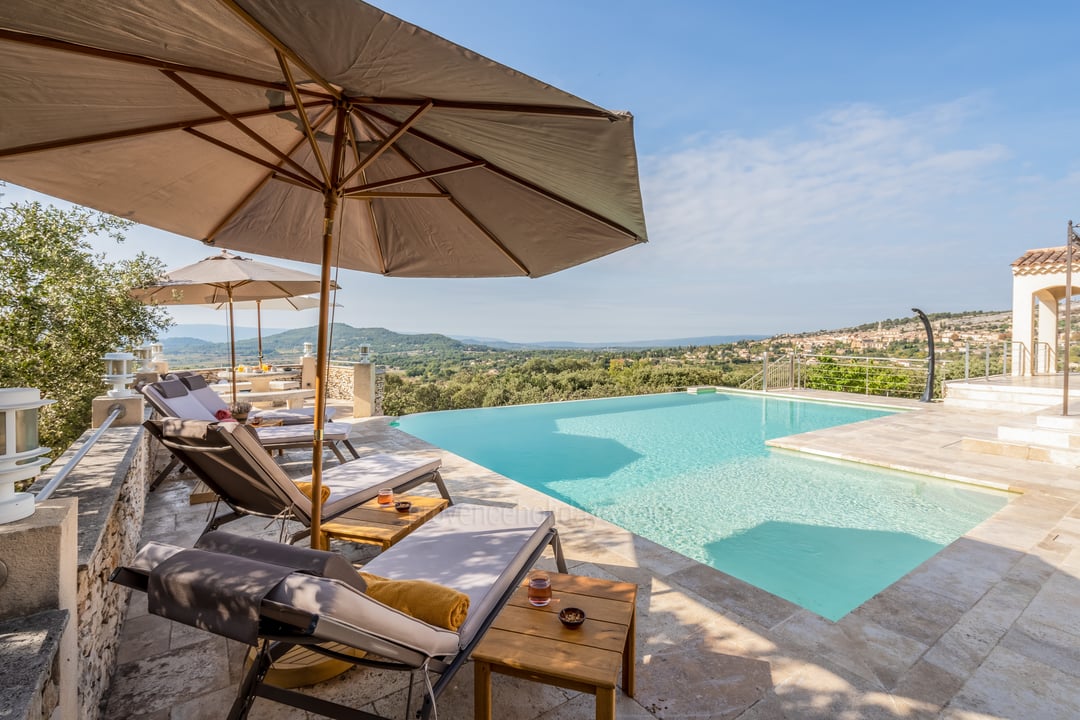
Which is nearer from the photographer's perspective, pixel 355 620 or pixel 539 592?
pixel 355 620

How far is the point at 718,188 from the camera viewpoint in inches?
702

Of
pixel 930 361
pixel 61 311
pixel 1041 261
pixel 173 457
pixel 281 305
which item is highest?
pixel 1041 261

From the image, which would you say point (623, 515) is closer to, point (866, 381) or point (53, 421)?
point (53, 421)

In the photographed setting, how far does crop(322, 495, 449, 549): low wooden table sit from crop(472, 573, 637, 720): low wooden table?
1046mm

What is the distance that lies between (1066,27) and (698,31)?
842 cm

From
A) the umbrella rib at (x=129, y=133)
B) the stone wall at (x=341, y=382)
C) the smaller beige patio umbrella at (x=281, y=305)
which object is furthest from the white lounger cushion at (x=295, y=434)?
the stone wall at (x=341, y=382)

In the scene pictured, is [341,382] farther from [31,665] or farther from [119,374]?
[31,665]

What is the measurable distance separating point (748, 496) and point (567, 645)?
463cm

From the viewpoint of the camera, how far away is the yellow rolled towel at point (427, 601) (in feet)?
5.44

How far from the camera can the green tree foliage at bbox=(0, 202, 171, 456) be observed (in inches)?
220

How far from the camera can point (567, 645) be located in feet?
5.50

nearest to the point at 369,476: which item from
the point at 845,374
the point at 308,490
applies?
the point at 308,490

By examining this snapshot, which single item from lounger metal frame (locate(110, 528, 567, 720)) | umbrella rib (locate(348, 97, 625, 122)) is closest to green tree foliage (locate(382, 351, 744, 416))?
lounger metal frame (locate(110, 528, 567, 720))

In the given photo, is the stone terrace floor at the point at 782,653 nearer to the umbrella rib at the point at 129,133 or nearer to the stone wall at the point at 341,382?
the umbrella rib at the point at 129,133
